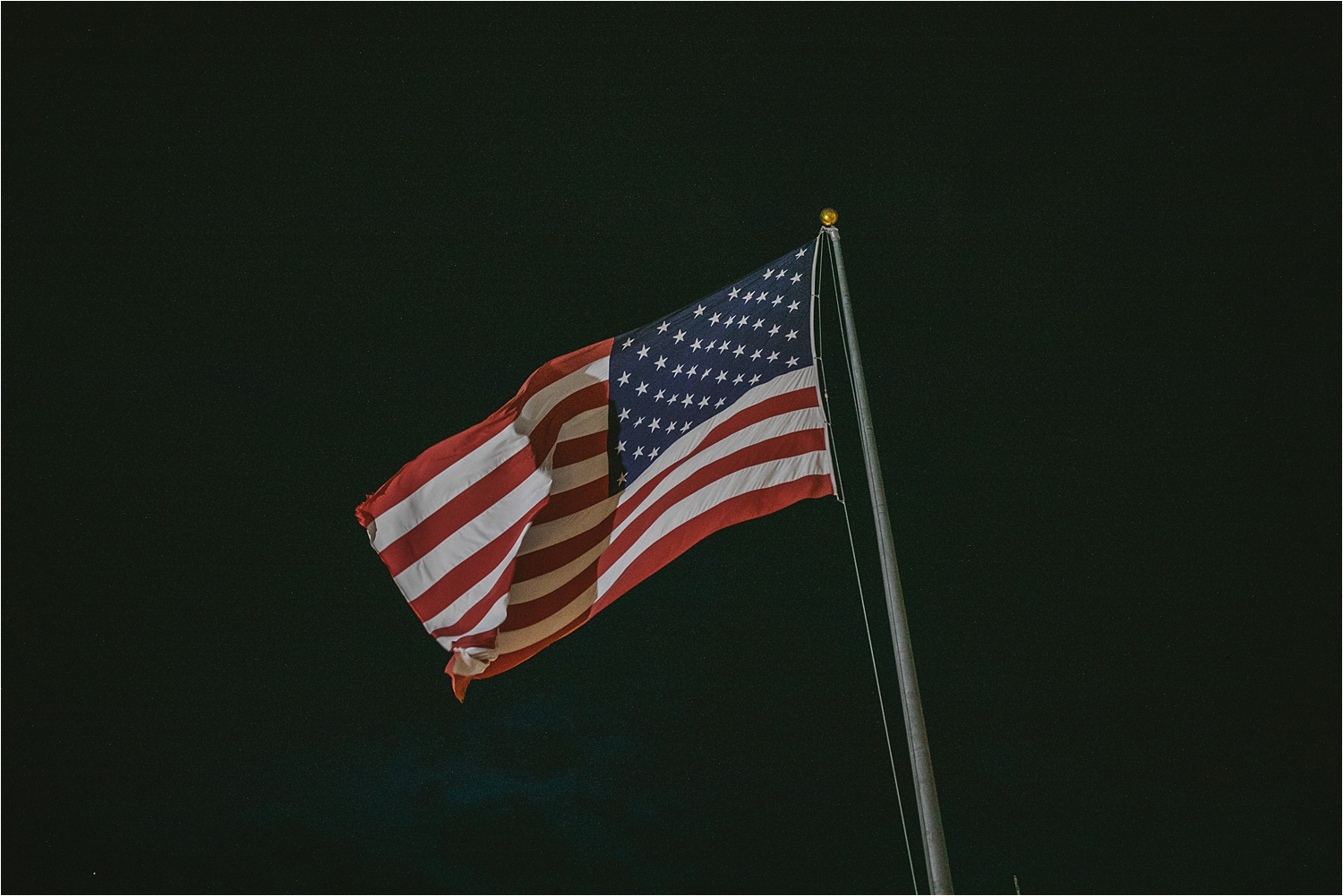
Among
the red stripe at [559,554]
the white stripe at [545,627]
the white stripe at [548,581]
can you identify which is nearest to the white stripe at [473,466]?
the red stripe at [559,554]

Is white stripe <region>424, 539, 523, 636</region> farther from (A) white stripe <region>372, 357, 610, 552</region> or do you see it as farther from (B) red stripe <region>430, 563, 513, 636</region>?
(A) white stripe <region>372, 357, 610, 552</region>

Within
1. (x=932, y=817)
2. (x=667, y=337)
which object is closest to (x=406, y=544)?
(x=667, y=337)

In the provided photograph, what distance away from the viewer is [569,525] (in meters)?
7.97

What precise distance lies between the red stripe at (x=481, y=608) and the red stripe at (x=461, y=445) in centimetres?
93

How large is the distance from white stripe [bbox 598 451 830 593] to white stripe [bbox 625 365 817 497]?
0.33 metres

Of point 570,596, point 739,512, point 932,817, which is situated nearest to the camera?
point 932,817

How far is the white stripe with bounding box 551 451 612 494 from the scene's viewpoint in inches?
315

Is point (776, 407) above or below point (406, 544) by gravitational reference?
above

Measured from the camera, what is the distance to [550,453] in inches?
317

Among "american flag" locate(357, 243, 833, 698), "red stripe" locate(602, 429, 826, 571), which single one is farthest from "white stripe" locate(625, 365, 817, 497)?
"red stripe" locate(602, 429, 826, 571)

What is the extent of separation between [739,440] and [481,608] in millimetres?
2165

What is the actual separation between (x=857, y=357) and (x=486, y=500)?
9.37 feet

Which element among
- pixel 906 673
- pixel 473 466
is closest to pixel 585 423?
pixel 473 466

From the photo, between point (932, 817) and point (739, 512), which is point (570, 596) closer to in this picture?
point (739, 512)
